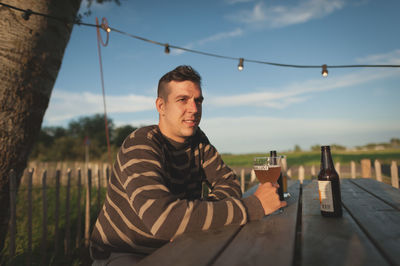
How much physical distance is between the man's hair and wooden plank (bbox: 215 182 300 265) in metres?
1.16

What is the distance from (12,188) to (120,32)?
2.91 meters

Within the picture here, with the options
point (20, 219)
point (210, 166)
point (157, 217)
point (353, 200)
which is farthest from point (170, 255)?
point (20, 219)

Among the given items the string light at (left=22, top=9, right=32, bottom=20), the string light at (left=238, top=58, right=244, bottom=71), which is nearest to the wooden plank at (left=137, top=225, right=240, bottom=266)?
the string light at (left=22, top=9, right=32, bottom=20)

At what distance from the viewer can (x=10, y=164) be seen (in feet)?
9.05

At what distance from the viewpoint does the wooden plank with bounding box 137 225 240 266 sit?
2.99ft

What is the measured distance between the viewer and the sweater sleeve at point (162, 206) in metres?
1.26

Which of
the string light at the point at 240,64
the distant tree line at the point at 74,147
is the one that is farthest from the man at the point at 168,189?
the distant tree line at the point at 74,147

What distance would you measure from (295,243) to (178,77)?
140cm

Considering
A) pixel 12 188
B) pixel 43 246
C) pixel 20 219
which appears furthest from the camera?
pixel 20 219

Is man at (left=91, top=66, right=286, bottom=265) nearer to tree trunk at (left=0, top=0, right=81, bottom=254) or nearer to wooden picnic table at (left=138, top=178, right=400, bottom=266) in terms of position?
wooden picnic table at (left=138, top=178, right=400, bottom=266)

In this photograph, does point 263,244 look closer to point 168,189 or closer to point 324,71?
point 168,189

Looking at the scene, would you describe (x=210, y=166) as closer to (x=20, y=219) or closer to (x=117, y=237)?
(x=117, y=237)

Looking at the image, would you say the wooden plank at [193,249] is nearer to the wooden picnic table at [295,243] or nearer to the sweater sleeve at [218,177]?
the wooden picnic table at [295,243]

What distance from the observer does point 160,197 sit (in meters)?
1.34
